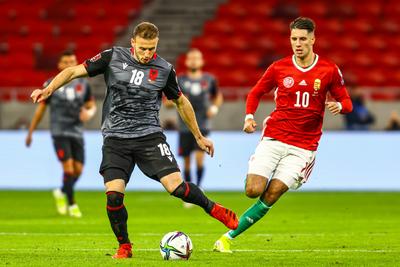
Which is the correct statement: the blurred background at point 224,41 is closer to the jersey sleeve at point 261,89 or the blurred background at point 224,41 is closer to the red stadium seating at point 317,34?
the red stadium seating at point 317,34

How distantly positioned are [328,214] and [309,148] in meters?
4.78

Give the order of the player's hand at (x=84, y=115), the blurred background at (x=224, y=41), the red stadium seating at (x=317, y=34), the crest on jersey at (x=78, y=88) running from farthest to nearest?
the red stadium seating at (x=317, y=34)
the blurred background at (x=224, y=41)
the crest on jersey at (x=78, y=88)
the player's hand at (x=84, y=115)

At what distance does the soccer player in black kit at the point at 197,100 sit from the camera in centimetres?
1582

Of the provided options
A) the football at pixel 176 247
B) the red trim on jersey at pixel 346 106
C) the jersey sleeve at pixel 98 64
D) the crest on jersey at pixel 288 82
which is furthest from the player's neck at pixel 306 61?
the football at pixel 176 247

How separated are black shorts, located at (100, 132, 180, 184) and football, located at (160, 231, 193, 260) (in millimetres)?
555

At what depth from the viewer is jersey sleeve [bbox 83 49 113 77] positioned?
29.4ft

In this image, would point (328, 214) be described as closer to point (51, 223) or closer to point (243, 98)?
point (51, 223)

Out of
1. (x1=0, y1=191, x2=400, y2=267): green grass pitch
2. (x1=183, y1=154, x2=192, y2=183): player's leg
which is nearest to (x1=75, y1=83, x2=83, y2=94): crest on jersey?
(x1=0, y1=191, x2=400, y2=267): green grass pitch

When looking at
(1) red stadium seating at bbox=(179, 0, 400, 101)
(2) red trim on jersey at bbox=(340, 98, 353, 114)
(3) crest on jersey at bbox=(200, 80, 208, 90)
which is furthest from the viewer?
(1) red stadium seating at bbox=(179, 0, 400, 101)

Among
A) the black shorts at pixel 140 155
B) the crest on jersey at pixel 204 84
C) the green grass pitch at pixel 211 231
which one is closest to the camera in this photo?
the green grass pitch at pixel 211 231

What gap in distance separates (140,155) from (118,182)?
1.20 feet

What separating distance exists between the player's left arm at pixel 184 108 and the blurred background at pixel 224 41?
34.7 ft

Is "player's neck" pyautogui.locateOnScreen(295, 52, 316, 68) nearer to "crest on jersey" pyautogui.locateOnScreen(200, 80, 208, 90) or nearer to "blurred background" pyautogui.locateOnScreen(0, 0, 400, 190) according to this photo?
"crest on jersey" pyautogui.locateOnScreen(200, 80, 208, 90)

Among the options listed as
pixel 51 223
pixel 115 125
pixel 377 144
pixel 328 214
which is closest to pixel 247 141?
pixel 377 144
